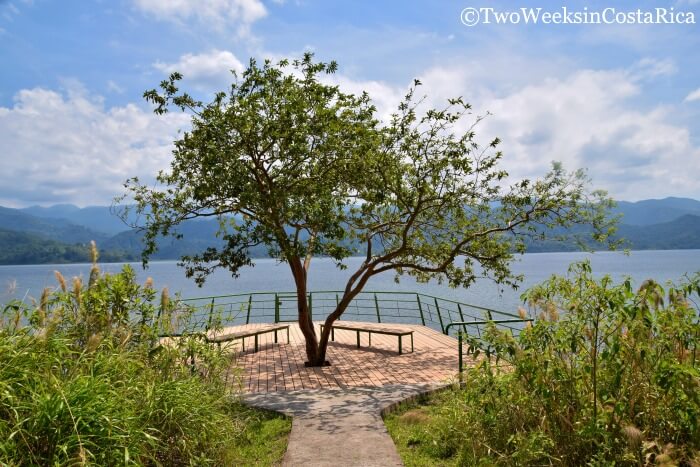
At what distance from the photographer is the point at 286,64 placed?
30.0ft

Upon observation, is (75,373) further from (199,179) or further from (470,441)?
(199,179)

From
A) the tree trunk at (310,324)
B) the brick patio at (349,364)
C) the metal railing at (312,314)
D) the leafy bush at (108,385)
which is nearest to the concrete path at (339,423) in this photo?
the leafy bush at (108,385)

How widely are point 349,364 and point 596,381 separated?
670 centimetres

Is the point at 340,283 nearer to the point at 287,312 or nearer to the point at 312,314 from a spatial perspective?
the point at 287,312

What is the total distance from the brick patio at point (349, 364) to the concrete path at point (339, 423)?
608 mm

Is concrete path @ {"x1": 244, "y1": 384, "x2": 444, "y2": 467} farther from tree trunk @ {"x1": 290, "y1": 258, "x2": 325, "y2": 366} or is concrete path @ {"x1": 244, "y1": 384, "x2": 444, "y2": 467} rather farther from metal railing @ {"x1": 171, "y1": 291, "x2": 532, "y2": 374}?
tree trunk @ {"x1": 290, "y1": 258, "x2": 325, "y2": 366}

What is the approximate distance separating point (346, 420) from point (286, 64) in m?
6.30

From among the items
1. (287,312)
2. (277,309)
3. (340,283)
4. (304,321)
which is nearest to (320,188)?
(304,321)

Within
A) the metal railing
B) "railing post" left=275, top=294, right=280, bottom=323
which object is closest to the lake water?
the metal railing

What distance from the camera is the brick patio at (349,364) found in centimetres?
823

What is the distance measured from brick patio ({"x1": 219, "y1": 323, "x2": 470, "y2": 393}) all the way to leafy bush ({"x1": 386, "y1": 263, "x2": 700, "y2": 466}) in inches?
153

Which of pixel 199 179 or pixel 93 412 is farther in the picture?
pixel 199 179

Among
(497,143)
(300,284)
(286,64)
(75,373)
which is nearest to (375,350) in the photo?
(300,284)

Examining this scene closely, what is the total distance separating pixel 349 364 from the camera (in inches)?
385
